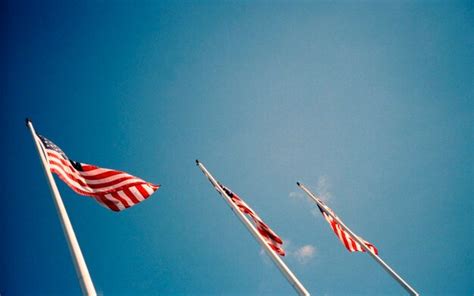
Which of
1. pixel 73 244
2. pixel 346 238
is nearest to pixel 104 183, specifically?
pixel 73 244

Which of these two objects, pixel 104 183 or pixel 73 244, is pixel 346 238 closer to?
pixel 104 183

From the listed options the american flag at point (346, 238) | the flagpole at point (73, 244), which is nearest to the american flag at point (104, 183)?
the flagpole at point (73, 244)

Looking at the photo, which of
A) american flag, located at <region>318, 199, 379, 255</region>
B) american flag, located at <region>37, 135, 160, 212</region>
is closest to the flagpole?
american flag, located at <region>37, 135, 160, 212</region>

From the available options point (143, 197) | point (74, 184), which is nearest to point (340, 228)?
point (143, 197)

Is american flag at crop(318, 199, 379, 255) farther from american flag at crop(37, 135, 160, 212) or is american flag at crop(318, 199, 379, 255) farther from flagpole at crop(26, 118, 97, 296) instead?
flagpole at crop(26, 118, 97, 296)

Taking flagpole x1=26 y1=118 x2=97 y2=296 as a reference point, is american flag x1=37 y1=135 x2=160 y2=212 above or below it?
above

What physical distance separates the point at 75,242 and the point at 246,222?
4.75 meters

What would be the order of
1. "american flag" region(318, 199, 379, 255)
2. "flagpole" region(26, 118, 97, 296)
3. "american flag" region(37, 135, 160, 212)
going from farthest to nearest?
"american flag" region(318, 199, 379, 255), "american flag" region(37, 135, 160, 212), "flagpole" region(26, 118, 97, 296)

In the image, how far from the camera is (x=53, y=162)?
7703 millimetres

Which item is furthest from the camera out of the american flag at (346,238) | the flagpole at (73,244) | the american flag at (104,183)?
the american flag at (346,238)

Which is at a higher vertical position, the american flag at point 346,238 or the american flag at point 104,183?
the american flag at point 104,183

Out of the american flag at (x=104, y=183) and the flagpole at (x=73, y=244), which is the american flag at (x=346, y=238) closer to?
the american flag at (x=104, y=183)

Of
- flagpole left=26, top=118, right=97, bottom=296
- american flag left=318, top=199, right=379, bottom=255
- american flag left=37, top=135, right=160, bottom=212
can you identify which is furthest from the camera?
american flag left=318, top=199, right=379, bottom=255

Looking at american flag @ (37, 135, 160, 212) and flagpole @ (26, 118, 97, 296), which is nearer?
flagpole @ (26, 118, 97, 296)
